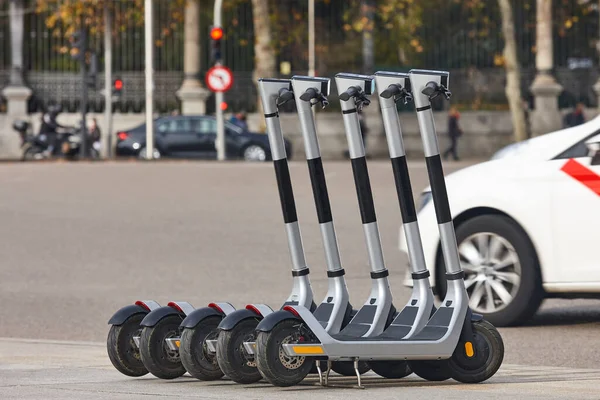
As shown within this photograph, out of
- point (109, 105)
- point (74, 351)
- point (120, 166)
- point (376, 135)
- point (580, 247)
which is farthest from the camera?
point (376, 135)

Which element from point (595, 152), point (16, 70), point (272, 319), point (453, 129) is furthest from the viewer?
point (16, 70)

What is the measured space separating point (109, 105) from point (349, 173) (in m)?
21.8

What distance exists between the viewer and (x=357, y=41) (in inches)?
2094

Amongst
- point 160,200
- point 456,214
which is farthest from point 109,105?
point 456,214

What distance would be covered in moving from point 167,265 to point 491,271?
5.70 m

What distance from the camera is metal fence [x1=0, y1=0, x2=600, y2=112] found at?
49.2m

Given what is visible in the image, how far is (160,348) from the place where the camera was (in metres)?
7.35

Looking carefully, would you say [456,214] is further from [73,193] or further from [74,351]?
[73,193]

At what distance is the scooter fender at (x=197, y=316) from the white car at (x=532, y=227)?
3532mm

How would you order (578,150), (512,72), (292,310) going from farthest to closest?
(512,72)
(578,150)
(292,310)

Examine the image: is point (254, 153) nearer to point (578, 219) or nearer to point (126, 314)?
point (578, 219)

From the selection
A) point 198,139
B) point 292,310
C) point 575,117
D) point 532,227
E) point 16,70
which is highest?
point 16,70

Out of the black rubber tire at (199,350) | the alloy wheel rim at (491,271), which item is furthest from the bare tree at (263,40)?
the black rubber tire at (199,350)

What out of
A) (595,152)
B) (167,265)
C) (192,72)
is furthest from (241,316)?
(192,72)
